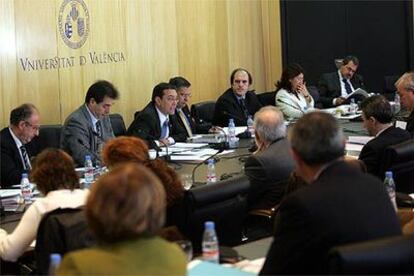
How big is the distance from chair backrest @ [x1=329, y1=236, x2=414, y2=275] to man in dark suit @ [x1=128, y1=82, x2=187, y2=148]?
162 inches

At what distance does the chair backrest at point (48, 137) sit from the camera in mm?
6000

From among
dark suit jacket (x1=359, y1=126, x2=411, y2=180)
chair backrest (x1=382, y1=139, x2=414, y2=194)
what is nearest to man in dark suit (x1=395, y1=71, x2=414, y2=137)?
dark suit jacket (x1=359, y1=126, x2=411, y2=180)

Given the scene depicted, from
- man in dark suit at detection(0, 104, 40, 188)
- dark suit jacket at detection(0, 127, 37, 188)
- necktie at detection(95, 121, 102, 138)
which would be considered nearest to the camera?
dark suit jacket at detection(0, 127, 37, 188)

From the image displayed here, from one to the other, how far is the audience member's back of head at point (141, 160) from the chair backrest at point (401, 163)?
1.63 meters

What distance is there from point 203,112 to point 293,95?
1070 millimetres

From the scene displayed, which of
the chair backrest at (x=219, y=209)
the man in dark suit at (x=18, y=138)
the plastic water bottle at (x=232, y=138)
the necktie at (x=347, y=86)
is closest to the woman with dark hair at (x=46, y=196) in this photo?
the chair backrest at (x=219, y=209)

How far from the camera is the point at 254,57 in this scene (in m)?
10.3

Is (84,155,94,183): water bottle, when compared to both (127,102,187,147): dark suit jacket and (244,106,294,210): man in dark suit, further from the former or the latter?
(127,102,187,147): dark suit jacket

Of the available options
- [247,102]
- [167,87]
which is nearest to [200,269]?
[167,87]

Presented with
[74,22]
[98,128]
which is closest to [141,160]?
[98,128]

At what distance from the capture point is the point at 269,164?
4.39 meters

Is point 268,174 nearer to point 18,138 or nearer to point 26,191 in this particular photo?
point 26,191

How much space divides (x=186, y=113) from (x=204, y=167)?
6.87 ft

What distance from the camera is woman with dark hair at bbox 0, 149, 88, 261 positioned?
124 inches
